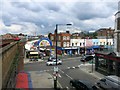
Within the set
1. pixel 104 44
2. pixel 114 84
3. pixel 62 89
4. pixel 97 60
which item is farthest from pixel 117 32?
pixel 104 44

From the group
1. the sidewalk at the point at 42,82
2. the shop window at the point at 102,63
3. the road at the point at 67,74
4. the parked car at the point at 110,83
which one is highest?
the shop window at the point at 102,63

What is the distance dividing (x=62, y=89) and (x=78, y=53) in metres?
32.3

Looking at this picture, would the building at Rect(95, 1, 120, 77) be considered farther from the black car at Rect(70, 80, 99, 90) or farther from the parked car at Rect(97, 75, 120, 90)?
the black car at Rect(70, 80, 99, 90)

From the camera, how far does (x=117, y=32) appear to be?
61.1 ft

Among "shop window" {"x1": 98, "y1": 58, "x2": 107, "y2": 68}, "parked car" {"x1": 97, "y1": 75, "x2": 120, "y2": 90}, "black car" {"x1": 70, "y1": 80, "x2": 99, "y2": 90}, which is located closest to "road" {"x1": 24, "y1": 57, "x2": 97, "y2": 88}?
"black car" {"x1": 70, "y1": 80, "x2": 99, "y2": 90}

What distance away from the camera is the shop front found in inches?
621

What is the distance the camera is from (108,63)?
1753 centimetres

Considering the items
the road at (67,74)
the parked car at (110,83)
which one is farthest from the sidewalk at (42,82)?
the parked car at (110,83)

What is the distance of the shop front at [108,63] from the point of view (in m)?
15.8

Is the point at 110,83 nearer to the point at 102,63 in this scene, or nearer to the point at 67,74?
the point at 102,63

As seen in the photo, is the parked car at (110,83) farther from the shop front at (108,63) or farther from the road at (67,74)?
the shop front at (108,63)

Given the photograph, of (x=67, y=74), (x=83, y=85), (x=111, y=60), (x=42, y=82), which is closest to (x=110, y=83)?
(x=83, y=85)

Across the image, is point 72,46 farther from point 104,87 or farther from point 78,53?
point 104,87

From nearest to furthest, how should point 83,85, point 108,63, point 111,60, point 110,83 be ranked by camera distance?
point 83,85 < point 110,83 < point 111,60 < point 108,63
